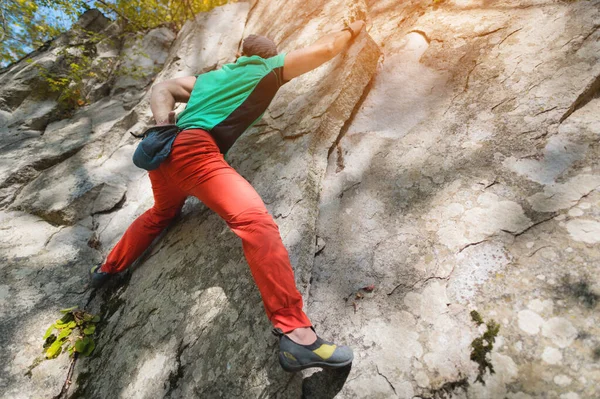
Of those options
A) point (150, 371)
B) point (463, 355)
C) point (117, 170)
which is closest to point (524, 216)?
point (463, 355)

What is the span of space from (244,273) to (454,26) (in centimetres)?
274

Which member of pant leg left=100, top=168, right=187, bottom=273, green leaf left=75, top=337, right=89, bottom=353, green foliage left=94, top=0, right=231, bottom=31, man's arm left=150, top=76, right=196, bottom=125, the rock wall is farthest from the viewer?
green foliage left=94, top=0, right=231, bottom=31

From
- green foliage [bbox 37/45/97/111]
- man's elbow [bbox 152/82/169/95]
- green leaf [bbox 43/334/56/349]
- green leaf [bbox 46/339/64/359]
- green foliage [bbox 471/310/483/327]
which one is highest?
green foliage [bbox 37/45/97/111]

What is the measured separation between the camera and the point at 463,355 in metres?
1.35

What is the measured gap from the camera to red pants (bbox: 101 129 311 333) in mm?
1584

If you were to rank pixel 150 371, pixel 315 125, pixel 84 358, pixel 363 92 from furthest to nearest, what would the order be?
1. pixel 363 92
2. pixel 315 125
3. pixel 84 358
4. pixel 150 371

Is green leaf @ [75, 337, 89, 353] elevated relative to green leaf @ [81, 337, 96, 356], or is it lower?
elevated

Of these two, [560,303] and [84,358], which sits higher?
[84,358]

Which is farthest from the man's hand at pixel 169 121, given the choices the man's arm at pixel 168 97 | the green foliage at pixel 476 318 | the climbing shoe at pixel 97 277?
the green foliage at pixel 476 318

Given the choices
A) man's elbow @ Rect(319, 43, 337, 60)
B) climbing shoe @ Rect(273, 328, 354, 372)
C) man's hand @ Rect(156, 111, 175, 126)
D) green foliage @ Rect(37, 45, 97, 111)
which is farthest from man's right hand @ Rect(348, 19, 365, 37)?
green foliage @ Rect(37, 45, 97, 111)

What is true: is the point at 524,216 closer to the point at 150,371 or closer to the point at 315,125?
the point at 315,125

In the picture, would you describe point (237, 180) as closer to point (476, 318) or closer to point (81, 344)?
point (476, 318)

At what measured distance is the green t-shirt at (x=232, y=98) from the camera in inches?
89.7

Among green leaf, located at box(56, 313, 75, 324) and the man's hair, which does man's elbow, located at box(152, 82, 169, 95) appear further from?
green leaf, located at box(56, 313, 75, 324)
